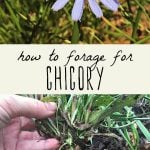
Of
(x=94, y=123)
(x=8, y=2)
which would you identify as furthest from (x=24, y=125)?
(x=8, y=2)

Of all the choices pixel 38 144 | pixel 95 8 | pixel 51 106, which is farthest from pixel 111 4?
pixel 38 144

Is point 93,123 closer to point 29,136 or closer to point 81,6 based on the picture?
point 29,136

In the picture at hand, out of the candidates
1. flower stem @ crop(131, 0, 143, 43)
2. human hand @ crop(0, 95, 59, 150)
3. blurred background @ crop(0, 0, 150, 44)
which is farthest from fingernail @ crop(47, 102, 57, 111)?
flower stem @ crop(131, 0, 143, 43)

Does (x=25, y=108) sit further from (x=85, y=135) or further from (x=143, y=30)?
(x=143, y=30)

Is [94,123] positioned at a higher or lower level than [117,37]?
lower

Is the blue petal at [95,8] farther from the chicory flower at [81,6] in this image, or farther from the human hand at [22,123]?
the human hand at [22,123]

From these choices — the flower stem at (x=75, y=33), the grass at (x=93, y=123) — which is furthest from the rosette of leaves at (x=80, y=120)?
the flower stem at (x=75, y=33)
